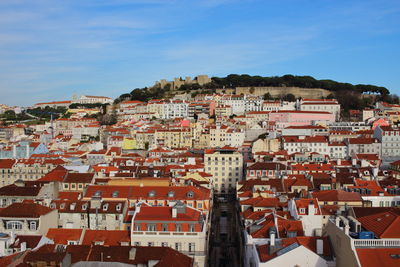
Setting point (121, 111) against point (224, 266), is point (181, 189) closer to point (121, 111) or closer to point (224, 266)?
point (224, 266)

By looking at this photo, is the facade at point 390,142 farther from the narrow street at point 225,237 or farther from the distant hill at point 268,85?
the distant hill at point 268,85

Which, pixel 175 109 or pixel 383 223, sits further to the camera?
pixel 175 109

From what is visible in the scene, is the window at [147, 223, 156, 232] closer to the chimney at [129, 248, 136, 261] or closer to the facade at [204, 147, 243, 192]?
the chimney at [129, 248, 136, 261]

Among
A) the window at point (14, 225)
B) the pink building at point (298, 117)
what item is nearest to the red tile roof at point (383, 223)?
the window at point (14, 225)

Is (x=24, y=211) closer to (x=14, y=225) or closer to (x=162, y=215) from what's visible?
(x=14, y=225)

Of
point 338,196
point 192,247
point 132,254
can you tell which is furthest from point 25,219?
point 338,196
